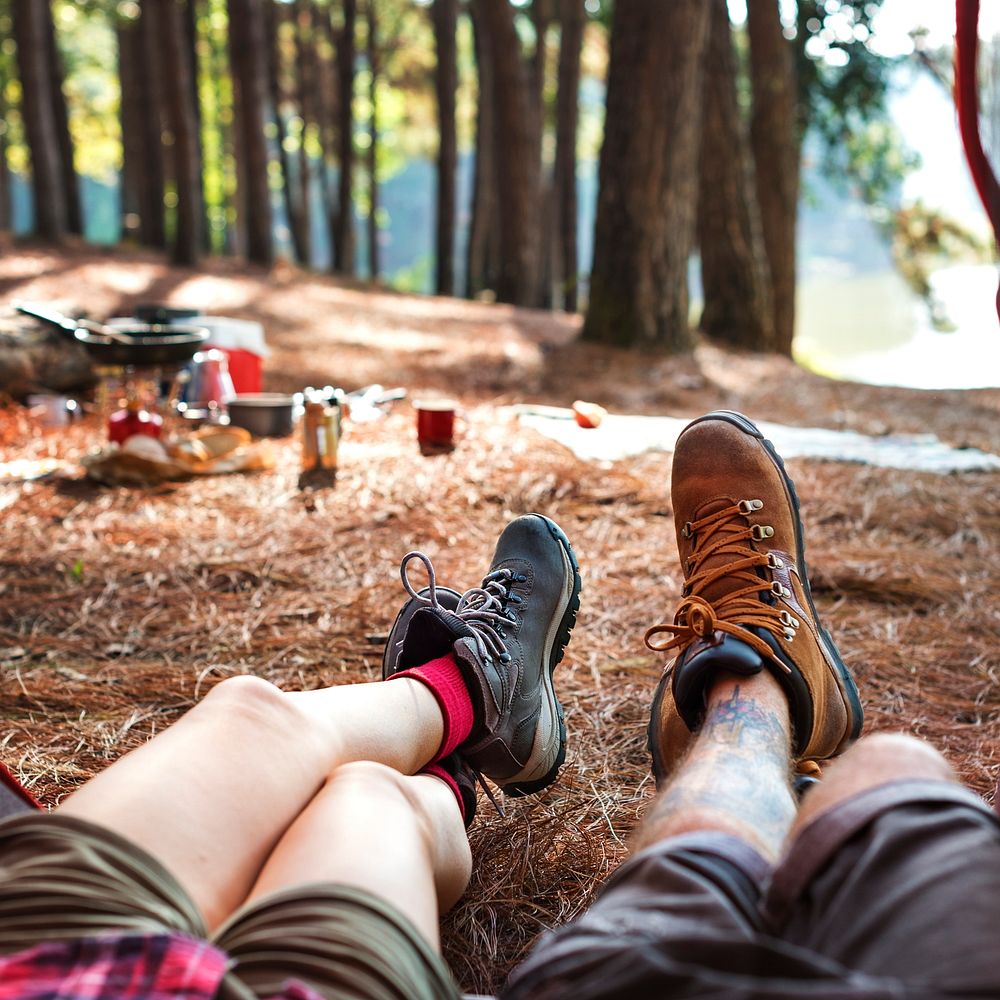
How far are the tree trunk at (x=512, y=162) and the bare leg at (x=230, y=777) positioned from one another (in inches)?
354

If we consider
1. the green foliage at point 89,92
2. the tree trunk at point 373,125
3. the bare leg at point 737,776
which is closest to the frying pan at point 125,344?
the bare leg at point 737,776

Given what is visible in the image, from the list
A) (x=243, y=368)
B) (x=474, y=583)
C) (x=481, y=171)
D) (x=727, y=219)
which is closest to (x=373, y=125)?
(x=481, y=171)

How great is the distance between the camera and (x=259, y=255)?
35.0ft

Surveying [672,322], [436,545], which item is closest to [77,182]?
[672,322]

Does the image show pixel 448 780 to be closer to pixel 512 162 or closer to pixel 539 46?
pixel 512 162

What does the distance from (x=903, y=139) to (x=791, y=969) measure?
15.2 metres

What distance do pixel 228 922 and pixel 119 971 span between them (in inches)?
4.9

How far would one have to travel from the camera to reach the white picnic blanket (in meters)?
3.73

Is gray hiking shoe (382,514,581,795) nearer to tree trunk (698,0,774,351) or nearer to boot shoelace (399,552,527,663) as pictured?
boot shoelace (399,552,527,663)

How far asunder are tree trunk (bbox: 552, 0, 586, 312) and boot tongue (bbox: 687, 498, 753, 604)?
886cm

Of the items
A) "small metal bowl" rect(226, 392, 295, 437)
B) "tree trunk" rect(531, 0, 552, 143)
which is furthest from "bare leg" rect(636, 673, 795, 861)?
"tree trunk" rect(531, 0, 552, 143)

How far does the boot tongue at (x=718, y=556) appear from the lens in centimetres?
168

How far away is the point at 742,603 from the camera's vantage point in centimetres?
161

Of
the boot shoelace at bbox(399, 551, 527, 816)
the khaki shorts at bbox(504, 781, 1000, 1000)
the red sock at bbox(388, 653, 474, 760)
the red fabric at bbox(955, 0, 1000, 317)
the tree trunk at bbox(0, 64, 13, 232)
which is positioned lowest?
the red sock at bbox(388, 653, 474, 760)
